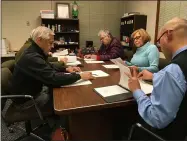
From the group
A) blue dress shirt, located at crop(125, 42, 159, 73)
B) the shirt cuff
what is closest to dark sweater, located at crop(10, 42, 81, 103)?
the shirt cuff

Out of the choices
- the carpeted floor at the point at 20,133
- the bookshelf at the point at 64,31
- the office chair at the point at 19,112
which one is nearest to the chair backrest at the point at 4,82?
the office chair at the point at 19,112

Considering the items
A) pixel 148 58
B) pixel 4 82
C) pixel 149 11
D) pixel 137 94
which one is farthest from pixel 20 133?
pixel 149 11

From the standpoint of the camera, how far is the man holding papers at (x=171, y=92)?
85 centimetres

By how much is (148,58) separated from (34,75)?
140 centimetres

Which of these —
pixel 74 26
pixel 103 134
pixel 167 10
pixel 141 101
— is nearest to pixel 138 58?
pixel 103 134

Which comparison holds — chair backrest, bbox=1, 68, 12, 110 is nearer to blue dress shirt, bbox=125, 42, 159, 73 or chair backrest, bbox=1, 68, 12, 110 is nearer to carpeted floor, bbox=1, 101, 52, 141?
carpeted floor, bbox=1, 101, 52, 141

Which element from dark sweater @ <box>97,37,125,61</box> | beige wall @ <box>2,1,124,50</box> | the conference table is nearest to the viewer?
the conference table

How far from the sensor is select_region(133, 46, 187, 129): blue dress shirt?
850 millimetres

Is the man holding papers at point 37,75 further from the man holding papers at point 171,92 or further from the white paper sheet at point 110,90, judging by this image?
the man holding papers at point 171,92

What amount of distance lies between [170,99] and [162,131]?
11.1 inches

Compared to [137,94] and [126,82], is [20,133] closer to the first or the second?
[126,82]

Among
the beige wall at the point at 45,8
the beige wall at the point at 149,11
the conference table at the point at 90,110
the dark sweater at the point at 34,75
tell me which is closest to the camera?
the conference table at the point at 90,110

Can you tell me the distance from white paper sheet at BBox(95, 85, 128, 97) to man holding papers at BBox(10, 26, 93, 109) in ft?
0.99

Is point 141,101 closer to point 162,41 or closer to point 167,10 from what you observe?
point 162,41
